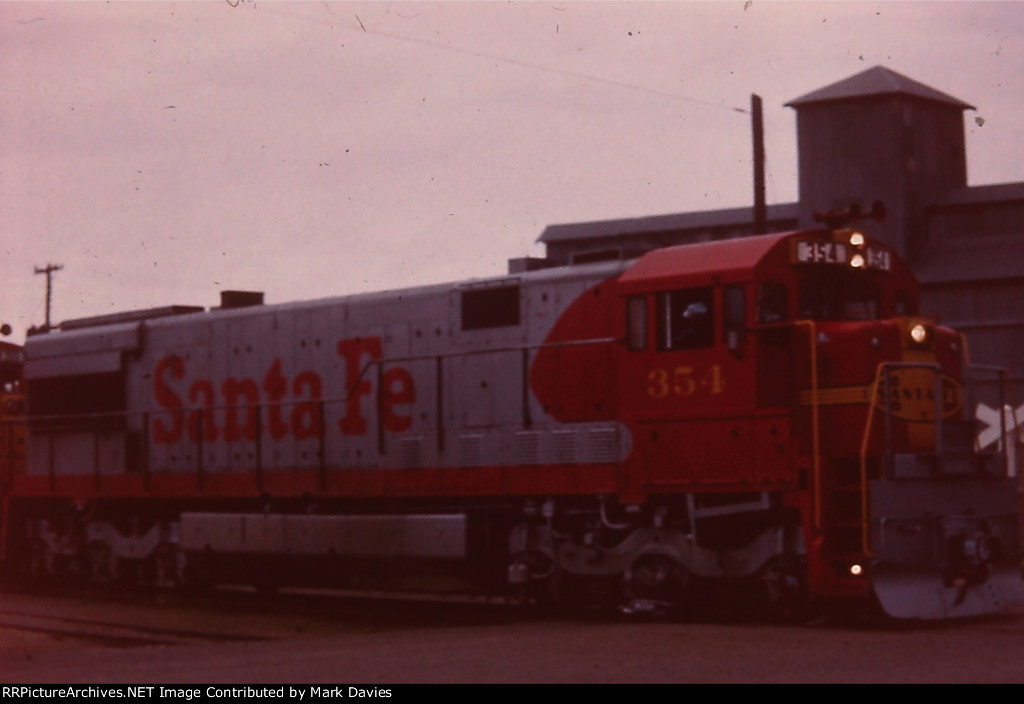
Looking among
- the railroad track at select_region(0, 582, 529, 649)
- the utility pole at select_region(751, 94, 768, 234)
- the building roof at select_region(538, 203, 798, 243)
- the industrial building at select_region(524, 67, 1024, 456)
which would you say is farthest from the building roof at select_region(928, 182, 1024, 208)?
the railroad track at select_region(0, 582, 529, 649)

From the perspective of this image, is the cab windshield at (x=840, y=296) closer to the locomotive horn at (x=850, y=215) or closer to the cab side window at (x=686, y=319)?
the locomotive horn at (x=850, y=215)

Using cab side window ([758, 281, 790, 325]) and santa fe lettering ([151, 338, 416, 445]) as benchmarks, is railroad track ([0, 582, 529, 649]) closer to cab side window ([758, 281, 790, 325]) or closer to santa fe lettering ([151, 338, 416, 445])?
santa fe lettering ([151, 338, 416, 445])

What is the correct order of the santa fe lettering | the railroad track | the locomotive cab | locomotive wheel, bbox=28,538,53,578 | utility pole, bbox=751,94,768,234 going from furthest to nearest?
1. utility pole, bbox=751,94,768,234
2. locomotive wheel, bbox=28,538,53,578
3. the santa fe lettering
4. the railroad track
5. the locomotive cab

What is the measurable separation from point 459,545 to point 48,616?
491cm

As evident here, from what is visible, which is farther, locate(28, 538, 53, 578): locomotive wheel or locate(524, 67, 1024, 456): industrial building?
locate(524, 67, 1024, 456): industrial building

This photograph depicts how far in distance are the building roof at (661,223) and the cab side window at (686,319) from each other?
3475 centimetres

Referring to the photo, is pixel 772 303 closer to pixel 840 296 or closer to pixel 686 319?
pixel 686 319

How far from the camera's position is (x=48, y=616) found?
55.0 feet

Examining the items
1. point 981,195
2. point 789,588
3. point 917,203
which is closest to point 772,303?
point 789,588

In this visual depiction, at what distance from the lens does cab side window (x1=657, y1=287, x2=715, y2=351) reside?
1377 centimetres

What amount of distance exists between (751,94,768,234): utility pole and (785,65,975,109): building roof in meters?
27.6

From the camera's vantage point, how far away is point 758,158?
2209 cm

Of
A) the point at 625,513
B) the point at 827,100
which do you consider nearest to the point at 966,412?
the point at 625,513

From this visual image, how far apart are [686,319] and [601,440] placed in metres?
1.56
